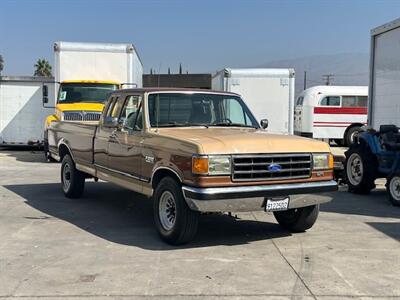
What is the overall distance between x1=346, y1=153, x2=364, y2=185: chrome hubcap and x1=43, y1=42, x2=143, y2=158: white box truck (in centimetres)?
875

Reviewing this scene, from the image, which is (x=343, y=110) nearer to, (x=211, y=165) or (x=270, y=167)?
(x=270, y=167)

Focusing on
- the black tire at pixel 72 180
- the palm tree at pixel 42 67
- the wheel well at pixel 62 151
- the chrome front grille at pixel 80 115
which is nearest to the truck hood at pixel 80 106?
the chrome front grille at pixel 80 115

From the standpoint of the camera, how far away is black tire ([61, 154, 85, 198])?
10.1 metres

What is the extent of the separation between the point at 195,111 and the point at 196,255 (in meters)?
2.34

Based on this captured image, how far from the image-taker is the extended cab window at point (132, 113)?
7.70 meters

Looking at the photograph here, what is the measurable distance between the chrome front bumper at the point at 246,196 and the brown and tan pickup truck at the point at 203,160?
11mm

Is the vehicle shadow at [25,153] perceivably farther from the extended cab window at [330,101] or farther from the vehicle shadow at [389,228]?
the extended cab window at [330,101]

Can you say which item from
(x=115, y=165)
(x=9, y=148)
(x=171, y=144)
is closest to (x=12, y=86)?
(x=9, y=148)

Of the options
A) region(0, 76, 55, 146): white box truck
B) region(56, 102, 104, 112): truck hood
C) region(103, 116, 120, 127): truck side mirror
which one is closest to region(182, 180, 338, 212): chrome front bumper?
region(103, 116, 120, 127): truck side mirror

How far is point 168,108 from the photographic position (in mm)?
7680

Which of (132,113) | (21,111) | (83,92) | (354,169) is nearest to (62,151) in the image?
(132,113)

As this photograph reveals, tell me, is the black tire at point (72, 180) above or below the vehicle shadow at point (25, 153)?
above

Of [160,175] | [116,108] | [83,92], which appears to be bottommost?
[160,175]

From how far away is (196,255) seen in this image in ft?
20.7
